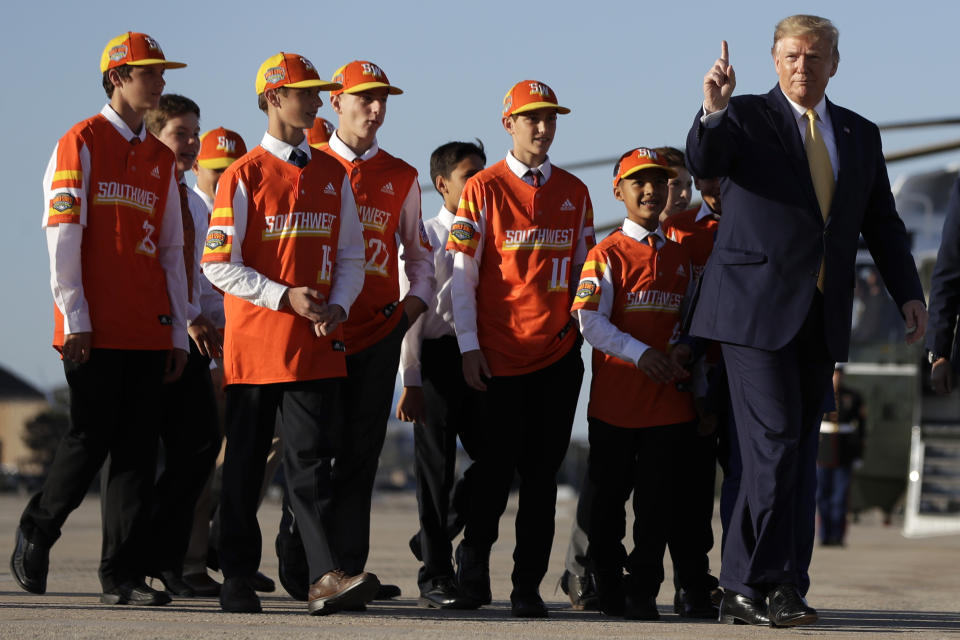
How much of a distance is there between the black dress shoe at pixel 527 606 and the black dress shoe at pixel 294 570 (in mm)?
996

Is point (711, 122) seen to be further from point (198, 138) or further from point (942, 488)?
point (942, 488)

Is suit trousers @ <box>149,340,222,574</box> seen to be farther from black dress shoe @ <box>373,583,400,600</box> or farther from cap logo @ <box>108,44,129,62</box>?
cap logo @ <box>108,44,129,62</box>

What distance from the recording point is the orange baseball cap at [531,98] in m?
5.84

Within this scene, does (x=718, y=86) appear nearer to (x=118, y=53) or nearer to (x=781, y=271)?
(x=781, y=271)

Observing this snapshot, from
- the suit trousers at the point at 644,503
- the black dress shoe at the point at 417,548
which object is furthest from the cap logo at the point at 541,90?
the black dress shoe at the point at 417,548

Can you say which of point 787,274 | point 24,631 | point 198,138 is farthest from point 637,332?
point 24,631

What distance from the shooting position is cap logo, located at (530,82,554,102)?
5.87 metres

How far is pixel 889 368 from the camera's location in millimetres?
17297

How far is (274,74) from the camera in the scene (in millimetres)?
5324

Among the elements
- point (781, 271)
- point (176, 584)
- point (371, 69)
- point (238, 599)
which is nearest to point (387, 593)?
point (176, 584)

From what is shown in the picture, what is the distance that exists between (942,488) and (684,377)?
1022cm

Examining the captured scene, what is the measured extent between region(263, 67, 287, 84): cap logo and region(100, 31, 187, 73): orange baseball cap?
1.18 feet

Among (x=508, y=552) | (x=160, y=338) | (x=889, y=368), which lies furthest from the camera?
(x=889, y=368)

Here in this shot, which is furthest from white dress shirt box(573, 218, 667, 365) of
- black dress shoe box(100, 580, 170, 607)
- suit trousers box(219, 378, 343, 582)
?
black dress shoe box(100, 580, 170, 607)
